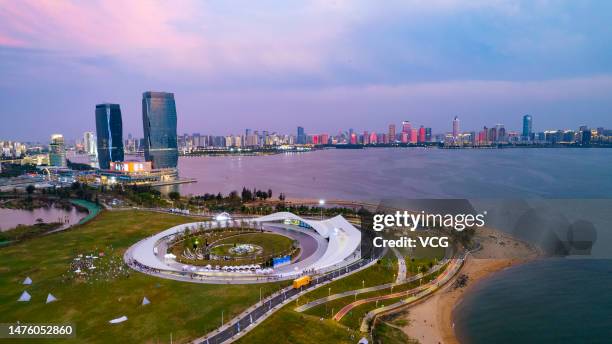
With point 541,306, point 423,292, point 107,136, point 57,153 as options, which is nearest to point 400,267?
point 423,292

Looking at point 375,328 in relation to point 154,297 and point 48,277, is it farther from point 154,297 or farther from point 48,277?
point 48,277

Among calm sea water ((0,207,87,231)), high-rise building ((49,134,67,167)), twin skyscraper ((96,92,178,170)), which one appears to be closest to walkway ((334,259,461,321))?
calm sea water ((0,207,87,231))

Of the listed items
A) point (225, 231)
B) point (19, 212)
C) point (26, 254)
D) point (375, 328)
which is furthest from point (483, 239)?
point (19, 212)

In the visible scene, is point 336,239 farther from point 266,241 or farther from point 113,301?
point 113,301

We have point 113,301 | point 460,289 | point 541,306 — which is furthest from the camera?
point 460,289

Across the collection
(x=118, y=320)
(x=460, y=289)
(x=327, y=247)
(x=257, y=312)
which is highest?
(x=327, y=247)

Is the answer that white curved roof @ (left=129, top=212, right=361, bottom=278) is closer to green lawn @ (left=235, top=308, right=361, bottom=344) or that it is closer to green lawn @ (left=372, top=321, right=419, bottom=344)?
green lawn @ (left=372, top=321, right=419, bottom=344)
